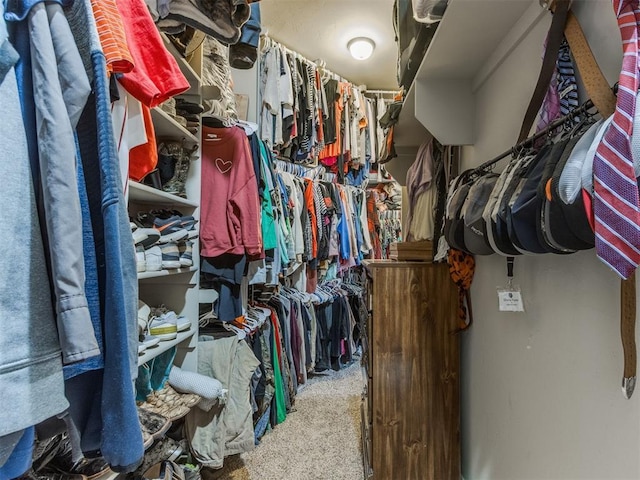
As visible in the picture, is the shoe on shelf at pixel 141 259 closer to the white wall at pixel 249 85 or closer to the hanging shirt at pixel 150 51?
the hanging shirt at pixel 150 51

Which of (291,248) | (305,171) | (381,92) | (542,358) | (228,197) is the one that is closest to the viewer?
(542,358)

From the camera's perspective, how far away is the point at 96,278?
497 millimetres

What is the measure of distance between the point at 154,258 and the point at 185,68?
73cm

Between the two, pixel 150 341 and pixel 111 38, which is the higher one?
pixel 111 38

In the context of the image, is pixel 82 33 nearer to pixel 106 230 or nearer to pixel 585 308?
pixel 106 230

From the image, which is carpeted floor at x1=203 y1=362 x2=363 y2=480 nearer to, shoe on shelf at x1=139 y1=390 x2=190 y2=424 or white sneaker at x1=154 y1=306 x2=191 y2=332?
shoe on shelf at x1=139 y1=390 x2=190 y2=424

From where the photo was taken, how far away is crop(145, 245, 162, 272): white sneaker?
45.0 inches

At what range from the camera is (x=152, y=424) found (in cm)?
111

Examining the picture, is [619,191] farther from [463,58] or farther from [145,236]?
[145,236]

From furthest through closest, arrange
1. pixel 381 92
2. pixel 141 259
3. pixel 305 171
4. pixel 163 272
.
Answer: pixel 381 92
pixel 305 171
pixel 163 272
pixel 141 259

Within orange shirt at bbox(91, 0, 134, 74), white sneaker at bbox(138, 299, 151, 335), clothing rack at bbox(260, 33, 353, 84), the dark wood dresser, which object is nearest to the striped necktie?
orange shirt at bbox(91, 0, 134, 74)

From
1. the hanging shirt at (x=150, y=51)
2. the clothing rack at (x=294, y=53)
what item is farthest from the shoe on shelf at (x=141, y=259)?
the clothing rack at (x=294, y=53)

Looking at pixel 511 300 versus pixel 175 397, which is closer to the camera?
pixel 511 300

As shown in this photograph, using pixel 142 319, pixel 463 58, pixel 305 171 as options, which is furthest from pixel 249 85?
pixel 142 319
